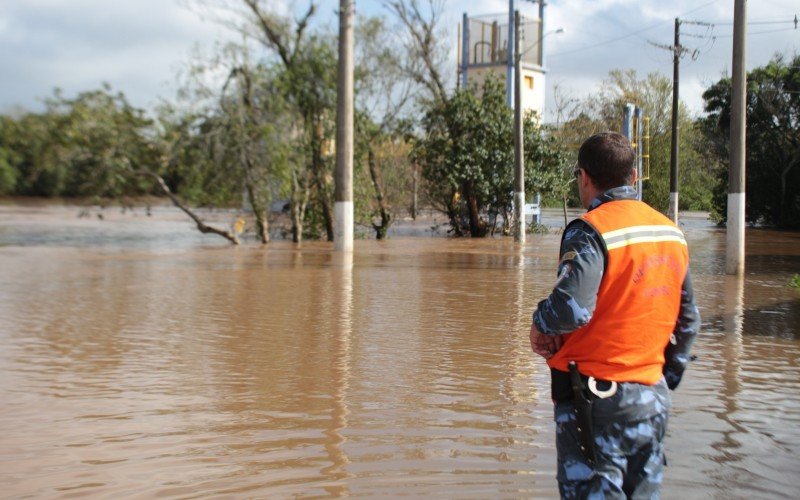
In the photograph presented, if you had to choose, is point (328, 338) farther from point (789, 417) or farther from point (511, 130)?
point (511, 130)

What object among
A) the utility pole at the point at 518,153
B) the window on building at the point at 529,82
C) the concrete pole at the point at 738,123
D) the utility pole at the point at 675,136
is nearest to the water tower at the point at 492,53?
the window on building at the point at 529,82

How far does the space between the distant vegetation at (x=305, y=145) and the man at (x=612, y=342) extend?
69.3 ft

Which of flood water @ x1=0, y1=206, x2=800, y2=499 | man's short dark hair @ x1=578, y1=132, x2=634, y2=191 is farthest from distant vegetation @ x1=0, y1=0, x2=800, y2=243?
man's short dark hair @ x1=578, y1=132, x2=634, y2=191

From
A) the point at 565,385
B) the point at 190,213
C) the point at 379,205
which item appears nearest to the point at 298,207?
the point at 190,213

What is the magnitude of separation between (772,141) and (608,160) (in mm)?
39027

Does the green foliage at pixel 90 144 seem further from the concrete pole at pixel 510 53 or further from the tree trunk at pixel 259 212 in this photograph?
→ the concrete pole at pixel 510 53

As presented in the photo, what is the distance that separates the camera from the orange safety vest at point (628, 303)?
305 centimetres

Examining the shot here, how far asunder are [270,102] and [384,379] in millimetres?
18326

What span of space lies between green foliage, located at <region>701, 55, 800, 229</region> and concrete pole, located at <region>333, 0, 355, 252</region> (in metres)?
22.7

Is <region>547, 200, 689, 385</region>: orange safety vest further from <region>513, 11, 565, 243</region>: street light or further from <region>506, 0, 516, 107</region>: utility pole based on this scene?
<region>506, 0, 516, 107</region>: utility pole

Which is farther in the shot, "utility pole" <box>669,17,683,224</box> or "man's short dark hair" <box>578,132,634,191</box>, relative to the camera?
"utility pole" <box>669,17,683,224</box>

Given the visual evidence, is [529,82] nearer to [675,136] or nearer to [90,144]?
[675,136]

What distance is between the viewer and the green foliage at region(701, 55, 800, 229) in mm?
37750

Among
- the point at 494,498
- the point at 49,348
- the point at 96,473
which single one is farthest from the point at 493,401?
the point at 49,348
